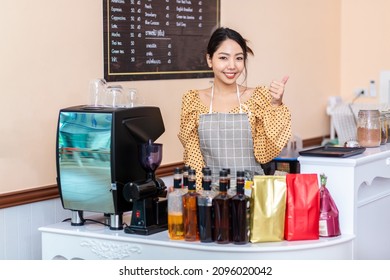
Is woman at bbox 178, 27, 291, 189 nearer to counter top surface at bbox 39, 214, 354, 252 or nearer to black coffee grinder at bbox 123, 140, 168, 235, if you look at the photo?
black coffee grinder at bbox 123, 140, 168, 235

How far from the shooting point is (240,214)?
2.97 meters

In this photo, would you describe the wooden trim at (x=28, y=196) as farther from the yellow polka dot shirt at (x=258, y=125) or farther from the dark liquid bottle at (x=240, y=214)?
the dark liquid bottle at (x=240, y=214)

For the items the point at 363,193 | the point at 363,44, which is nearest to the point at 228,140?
the point at 363,193

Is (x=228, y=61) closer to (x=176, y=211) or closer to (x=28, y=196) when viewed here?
(x=176, y=211)

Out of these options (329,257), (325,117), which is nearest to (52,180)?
(329,257)

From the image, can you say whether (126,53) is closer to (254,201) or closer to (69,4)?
(69,4)

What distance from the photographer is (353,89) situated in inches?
245

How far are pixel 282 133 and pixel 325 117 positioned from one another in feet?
9.18

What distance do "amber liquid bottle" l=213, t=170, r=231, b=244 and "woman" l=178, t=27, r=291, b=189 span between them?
53 cm

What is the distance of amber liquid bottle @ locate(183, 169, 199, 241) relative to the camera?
3.03 meters

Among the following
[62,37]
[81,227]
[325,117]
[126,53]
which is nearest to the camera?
[81,227]

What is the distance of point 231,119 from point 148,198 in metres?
0.57

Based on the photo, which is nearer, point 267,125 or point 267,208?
point 267,208
